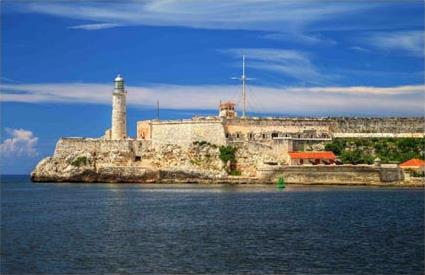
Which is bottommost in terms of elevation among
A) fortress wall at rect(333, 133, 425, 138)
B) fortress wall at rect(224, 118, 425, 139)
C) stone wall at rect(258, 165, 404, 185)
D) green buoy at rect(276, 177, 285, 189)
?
green buoy at rect(276, 177, 285, 189)

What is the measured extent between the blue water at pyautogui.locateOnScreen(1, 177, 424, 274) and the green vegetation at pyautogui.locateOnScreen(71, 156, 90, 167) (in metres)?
18.6

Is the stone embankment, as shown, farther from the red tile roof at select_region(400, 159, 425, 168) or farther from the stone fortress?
the red tile roof at select_region(400, 159, 425, 168)

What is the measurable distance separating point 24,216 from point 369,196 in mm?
18280

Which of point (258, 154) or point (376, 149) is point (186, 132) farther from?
point (376, 149)

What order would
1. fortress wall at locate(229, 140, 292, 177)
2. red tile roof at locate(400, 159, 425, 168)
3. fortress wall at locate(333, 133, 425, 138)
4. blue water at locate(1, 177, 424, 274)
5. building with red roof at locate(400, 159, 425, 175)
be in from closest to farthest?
blue water at locate(1, 177, 424, 274), building with red roof at locate(400, 159, 425, 175), red tile roof at locate(400, 159, 425, 168), fortress wall at locate(229, 140, 292, 177), fortress wall at locate(333, 133, 425, 138)

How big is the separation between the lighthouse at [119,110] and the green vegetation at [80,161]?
9.86 feet

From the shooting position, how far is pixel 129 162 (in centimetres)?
5569

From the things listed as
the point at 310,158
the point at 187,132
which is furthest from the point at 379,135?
the point at 187,132

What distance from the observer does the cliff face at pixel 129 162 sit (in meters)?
53.7

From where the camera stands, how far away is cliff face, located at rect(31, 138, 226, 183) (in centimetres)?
5369

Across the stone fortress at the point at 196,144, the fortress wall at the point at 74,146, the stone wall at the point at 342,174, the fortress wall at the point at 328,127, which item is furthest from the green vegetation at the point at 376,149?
the fortress wall at the point at 74,146

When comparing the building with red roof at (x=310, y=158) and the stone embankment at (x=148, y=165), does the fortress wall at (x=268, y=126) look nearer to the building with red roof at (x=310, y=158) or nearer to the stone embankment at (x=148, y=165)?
the stone embankment at (x=148, y=165)

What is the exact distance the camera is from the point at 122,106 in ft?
186

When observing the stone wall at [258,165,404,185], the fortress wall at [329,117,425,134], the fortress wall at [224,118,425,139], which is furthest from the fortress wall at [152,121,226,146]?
the fortress wall at [329,117,425,134]
